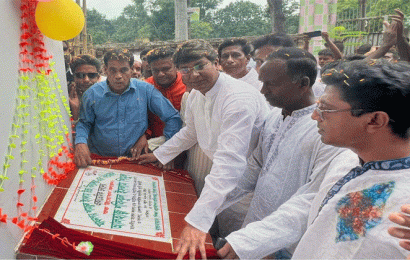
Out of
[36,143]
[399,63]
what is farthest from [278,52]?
[36,143]

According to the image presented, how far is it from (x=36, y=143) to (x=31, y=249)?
585 mm

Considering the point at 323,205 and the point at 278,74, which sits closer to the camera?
the point at 323,205

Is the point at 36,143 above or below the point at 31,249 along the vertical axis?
above

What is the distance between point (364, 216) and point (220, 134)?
918 millimetres

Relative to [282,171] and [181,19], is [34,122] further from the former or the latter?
[181,19]

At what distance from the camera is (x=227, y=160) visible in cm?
175

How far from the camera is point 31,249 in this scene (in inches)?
54.5

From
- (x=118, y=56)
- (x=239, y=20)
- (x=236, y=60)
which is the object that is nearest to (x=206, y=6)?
(x=239, y=20)

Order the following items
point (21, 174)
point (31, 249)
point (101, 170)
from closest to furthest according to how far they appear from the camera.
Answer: point (31, 249), point (21, 174), point (101, 170)

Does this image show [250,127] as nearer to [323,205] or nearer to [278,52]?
[278,52]

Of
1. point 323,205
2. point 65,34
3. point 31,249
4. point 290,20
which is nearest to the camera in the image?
point 323,205

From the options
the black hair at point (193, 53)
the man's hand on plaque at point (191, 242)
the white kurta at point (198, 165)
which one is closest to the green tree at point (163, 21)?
the white kurta at point (198, 165)

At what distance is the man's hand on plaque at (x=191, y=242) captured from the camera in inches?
55.7

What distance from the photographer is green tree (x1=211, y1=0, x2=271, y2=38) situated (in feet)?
101
